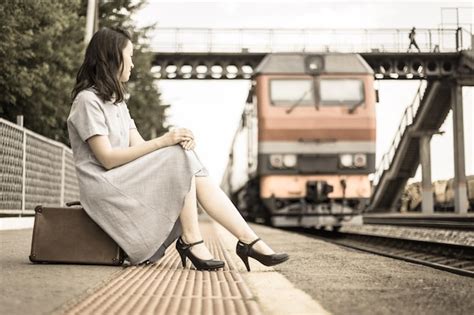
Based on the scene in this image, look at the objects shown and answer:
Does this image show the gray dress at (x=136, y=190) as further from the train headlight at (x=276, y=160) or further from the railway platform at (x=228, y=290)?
the train headlight at (x=276, y=160)

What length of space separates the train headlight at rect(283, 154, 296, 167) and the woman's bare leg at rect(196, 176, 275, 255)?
1042cm

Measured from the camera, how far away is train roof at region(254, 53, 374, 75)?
51.4ft

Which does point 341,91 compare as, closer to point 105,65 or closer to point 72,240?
point 105,65

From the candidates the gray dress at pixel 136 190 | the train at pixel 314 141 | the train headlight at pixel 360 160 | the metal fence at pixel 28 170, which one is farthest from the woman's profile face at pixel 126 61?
the train headlight at pixel 360 160

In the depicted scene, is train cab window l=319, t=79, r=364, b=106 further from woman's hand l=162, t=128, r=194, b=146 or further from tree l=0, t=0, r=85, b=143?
woman's hand l=162, t=128, r=194, b=146

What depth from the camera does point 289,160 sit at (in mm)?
14969

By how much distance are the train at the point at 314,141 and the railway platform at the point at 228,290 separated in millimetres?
9790

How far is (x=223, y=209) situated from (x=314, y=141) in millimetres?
10651

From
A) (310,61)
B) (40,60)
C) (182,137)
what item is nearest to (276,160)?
(310,61)

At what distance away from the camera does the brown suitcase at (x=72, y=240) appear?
451 centimetres

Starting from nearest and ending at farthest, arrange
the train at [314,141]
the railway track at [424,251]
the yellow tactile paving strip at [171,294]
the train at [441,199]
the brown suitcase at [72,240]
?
the yellow tactile paving strip at [171,294] < the brown suitcase at [72,240] < the railway track at [424,251] < the train at [314,141] < the train at [441,199]

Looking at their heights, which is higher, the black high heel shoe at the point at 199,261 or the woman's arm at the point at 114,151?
the woman's arm at the point at 114,151

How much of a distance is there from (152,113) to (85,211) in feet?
70.6

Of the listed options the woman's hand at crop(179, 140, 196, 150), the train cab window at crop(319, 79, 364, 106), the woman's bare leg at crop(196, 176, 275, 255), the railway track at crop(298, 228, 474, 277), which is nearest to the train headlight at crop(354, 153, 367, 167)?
the train cab window at crop(319, 79, 364, 106)
